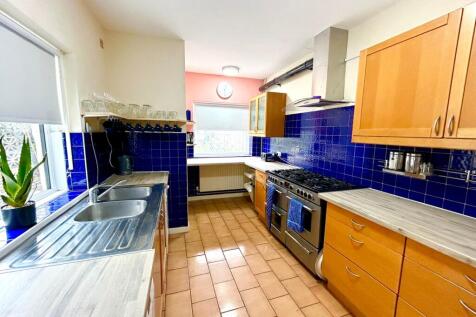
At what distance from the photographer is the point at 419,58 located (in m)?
1.29

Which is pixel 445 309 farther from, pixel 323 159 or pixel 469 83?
pixel 323 159

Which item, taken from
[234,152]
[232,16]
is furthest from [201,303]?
[234,152]

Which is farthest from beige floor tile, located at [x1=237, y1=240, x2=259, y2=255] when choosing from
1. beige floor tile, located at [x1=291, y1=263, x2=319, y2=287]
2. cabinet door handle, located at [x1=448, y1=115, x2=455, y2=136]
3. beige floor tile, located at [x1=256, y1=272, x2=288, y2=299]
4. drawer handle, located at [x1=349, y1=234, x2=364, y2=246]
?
cabinet door handle, located at [x1=448, y1=115, x2=455, y2=136]

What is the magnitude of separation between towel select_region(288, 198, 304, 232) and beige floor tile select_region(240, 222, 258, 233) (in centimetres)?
80

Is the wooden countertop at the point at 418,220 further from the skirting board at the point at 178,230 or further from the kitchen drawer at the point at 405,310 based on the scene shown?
the skirting board at the point at 178,230

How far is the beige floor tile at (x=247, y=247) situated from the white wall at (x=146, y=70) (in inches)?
70.2

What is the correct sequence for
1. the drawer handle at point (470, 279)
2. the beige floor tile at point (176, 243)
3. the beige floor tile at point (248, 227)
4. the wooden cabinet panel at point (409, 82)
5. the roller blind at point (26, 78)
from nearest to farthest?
the drawer handle at point (470, 279)
the roller blind at point (26, 78)
the wooden cabinet panel at point (409, 82)
the beige floor tile at point (176, 243)
the beige floor tile at point (248, 227)

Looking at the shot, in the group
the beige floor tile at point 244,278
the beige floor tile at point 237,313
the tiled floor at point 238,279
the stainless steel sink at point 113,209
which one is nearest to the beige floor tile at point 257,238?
the tiled floor at point 238,279

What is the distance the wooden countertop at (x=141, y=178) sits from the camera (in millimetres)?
2043

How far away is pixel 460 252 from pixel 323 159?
1.72 meters

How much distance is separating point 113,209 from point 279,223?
183 centimetres

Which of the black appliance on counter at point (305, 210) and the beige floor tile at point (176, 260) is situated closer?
the black appliance on counter at point (305, 210)

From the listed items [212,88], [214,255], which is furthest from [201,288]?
[212,88]

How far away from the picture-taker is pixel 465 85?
1.08m
